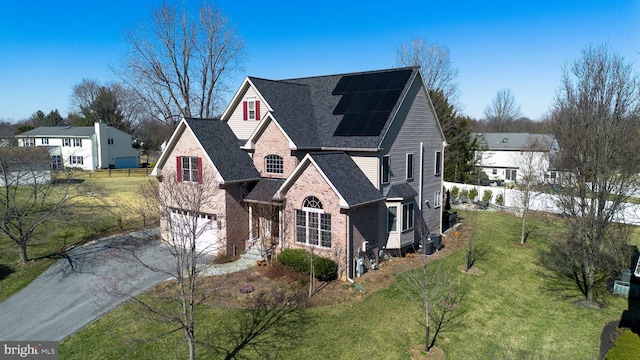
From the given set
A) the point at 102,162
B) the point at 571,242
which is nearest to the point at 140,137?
the point at 102,162

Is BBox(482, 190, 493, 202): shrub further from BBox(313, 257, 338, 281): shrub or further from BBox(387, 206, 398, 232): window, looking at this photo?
BBox(313, 257, 338, 281): shrub

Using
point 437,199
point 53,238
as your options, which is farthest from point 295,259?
point 53,238

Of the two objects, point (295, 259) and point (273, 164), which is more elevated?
point (273, 164)

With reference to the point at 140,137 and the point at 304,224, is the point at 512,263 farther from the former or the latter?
the point at 140,137

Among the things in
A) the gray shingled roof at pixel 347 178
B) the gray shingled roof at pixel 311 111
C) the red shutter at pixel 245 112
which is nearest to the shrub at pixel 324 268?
the gray shingled roof at pixel 347 178

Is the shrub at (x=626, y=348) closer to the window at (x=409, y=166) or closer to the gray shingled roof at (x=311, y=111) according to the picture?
the gray shingled roof at (x=311, y=111)

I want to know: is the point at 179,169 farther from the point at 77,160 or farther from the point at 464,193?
the point at 77,160

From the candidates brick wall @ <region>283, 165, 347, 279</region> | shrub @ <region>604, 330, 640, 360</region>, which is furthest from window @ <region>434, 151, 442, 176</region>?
shrub @ <region>604, 330, 640, 360</region>

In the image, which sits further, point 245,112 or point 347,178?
point 245,112
